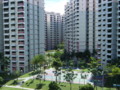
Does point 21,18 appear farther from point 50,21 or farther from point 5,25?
point 50,21

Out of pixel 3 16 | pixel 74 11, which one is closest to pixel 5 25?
pixel 3 16

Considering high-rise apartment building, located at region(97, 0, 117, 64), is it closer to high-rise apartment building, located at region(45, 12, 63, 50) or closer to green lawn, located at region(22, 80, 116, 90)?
green lawn, located at region(22, 80, 116, 90)

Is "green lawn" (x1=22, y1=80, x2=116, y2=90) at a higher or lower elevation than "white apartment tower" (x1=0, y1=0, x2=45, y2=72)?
lower

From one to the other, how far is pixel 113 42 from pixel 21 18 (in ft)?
115

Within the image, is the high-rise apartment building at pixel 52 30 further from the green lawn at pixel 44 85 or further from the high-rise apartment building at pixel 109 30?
the green lawn at pixel 44 85

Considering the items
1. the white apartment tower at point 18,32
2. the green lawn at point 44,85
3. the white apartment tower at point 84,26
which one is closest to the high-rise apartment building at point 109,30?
the white apartment tower at point 84,26

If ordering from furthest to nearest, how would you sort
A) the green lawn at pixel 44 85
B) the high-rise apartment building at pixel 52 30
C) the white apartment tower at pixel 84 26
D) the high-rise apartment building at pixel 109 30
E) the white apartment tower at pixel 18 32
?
the high-rise apartment building at pixel 52 30 < the white apartment tower at pixel 84 26 < the white apartment tower at pixel 18 32 < the high-rise apartment building at pixel 109 30 < the green lawn at pixel 44 85

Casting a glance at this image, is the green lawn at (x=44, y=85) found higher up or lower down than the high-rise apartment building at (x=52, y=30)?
lower down

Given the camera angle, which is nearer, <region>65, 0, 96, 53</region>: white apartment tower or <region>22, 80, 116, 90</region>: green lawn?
<region>22, 80, 116, 90</region>: green lawn

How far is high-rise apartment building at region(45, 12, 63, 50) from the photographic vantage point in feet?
386

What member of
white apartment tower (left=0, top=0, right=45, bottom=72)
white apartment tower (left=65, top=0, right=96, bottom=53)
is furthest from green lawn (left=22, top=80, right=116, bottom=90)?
white apartment tower (left=65, top=0, right=96, bottom=53)

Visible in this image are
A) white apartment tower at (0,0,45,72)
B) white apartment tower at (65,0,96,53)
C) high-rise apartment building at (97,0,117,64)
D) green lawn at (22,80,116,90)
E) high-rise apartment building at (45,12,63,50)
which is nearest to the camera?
green lawn at (22,80,116,90)

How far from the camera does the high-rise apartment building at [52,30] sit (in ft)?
386

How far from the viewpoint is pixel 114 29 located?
173 ft
